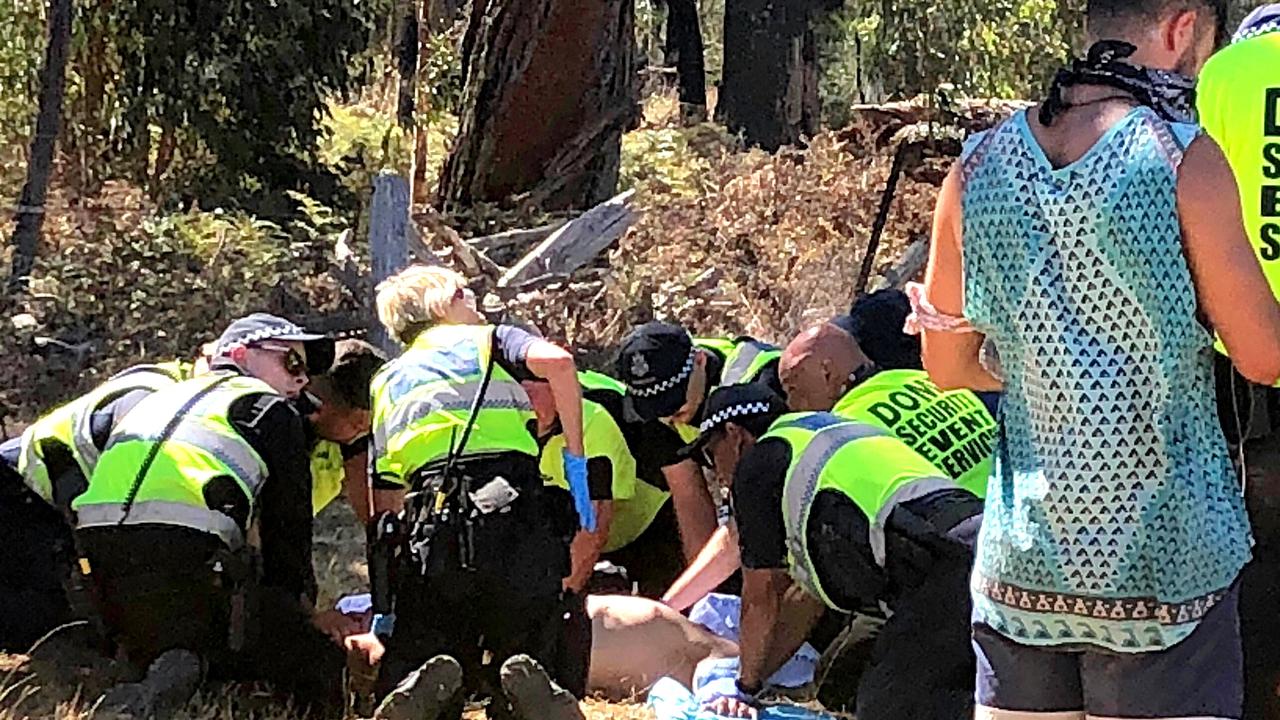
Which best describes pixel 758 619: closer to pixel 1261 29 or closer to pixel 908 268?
pixel 1261 29

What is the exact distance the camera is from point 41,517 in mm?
5230

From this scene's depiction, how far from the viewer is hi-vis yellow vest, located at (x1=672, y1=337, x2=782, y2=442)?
5.15 m

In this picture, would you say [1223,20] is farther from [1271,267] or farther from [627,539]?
[627,539]

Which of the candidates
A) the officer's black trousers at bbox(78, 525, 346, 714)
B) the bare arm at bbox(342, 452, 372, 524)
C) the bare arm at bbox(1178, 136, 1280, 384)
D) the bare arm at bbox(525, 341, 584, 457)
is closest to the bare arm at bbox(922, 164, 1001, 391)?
the bare arm at bbox(1178, 136, 1280, 384)

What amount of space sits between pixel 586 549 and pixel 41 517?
1469mm

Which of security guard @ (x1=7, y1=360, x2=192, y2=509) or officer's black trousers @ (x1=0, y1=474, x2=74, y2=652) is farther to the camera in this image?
officer's black trousers @ (x1=0, y1=474, x2=74, y2=652)

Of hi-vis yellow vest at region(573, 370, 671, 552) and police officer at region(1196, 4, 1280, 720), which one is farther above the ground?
police officer at region(1196, 4, 1280, 720)

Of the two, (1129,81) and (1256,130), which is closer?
(1129,81)

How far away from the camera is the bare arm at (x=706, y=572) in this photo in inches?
201

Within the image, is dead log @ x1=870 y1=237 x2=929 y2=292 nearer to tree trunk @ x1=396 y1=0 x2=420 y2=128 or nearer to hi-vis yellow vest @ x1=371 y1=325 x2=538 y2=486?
hi-vis yellow vest @ x1=371 y1=325 x2=538 y2=486

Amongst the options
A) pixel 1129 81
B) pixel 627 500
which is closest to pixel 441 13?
pixel 627 500

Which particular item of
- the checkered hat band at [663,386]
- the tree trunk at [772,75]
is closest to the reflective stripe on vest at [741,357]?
the checkered hat band at [663,386]

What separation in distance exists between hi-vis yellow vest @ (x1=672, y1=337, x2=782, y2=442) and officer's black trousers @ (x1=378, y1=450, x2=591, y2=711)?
0.66 metres

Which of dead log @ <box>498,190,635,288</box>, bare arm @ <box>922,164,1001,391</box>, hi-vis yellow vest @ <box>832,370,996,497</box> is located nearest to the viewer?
bare arm @ <box>922,164,1001,391</box>
